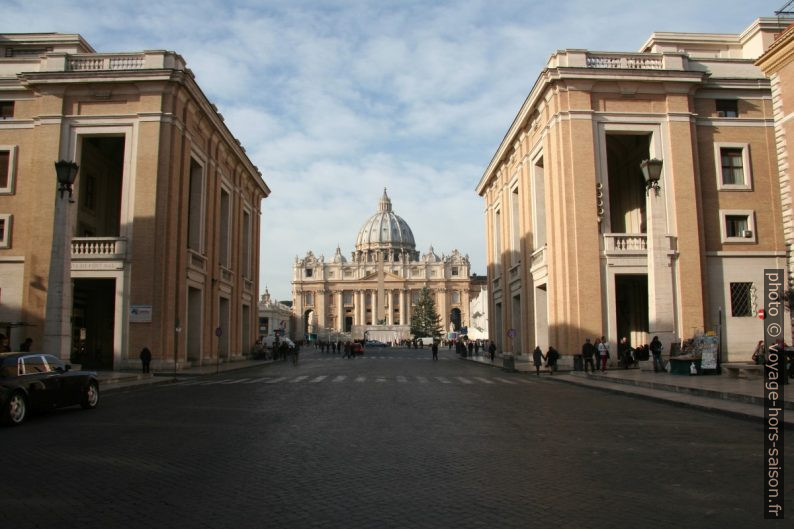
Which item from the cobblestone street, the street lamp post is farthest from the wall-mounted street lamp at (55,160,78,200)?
the cobblestone street

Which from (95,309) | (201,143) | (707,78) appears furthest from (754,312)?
(95,309)

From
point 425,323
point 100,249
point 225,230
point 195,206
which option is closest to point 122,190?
point 100,249

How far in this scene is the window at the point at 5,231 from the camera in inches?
1200

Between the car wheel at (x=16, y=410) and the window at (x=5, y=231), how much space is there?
2114 centimetres

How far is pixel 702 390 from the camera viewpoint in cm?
1644

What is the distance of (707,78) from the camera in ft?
103

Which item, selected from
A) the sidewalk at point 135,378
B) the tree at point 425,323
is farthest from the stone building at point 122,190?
the tree at point 425,323

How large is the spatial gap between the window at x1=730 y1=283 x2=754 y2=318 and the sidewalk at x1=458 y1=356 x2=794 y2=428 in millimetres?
8947

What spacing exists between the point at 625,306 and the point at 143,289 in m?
25.4

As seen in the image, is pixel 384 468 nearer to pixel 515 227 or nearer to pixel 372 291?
pixel 515 227

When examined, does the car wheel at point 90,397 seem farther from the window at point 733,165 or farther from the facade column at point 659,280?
the window at point 733,165

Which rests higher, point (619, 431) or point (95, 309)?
point (95, 309)

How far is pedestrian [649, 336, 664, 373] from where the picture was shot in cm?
2334

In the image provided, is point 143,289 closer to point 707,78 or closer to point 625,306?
point 625,306
